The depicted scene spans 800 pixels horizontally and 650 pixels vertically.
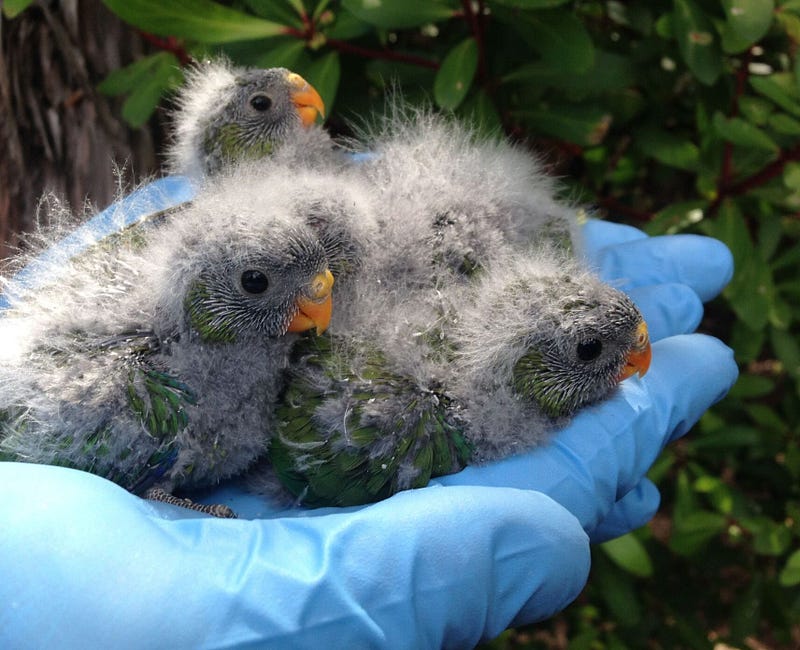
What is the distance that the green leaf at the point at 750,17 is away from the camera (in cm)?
162

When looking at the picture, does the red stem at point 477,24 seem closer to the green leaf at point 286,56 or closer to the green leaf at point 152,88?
the green leaf at point 286,56

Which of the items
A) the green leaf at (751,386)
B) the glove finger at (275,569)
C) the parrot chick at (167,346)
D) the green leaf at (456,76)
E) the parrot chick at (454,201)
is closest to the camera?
the glove finger at (275,569)

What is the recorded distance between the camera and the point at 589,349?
4.23ft

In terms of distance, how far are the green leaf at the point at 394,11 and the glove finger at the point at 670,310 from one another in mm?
923

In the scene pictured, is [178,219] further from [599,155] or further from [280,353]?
[599,155]

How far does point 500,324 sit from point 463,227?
11.2 inches

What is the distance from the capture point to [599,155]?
253cm

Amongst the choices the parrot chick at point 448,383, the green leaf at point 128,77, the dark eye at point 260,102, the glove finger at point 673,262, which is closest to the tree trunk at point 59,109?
the green leaf at point 128,77

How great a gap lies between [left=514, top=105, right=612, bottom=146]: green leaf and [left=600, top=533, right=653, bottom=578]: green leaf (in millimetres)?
1224

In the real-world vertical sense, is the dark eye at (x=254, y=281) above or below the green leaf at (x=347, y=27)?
below

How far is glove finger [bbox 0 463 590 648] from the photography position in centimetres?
100

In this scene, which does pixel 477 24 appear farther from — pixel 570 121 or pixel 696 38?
pixel 696 38

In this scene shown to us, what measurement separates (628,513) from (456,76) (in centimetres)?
117

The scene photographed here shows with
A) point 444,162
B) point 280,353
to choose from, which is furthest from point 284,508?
point 444,162
